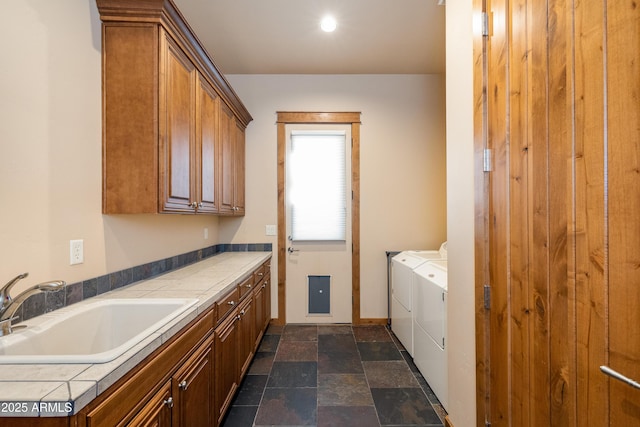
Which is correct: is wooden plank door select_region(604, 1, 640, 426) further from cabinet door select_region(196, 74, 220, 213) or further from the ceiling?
cabinet door select_region(196, 74, 220, 213)

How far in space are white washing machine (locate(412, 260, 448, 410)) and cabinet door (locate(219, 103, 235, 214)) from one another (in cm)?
184

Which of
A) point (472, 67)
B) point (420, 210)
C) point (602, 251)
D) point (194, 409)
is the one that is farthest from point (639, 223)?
point (420, 210)

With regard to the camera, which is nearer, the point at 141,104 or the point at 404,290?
the point at 141,104

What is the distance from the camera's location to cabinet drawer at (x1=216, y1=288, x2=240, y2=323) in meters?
1.57

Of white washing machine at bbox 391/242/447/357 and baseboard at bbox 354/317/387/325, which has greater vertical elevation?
white washing machine at bbox 391/242/447/357

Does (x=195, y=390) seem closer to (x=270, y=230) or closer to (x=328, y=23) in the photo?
(x=270, y=230)

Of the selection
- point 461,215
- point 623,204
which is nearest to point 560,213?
point 623,204

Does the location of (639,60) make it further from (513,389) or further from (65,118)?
(65,118)

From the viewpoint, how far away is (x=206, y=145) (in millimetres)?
2121

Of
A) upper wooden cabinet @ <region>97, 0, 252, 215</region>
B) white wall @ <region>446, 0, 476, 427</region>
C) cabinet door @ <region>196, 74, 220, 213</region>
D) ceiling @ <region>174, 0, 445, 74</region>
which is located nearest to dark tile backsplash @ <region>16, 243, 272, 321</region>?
upper wooden cabinet @ <region>97, 0, 252, 215</region>

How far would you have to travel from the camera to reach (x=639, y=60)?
655 millimetres

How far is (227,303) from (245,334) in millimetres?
560

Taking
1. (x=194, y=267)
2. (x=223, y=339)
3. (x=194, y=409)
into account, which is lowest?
(x=194, y=409)

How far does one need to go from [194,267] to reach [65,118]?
1.32 metres
